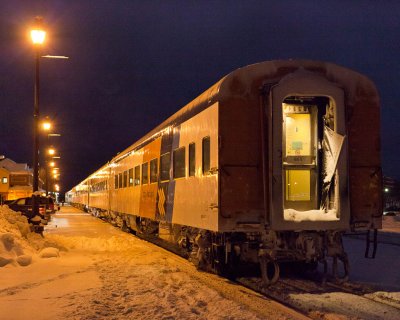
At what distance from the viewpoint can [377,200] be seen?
32.0 feet

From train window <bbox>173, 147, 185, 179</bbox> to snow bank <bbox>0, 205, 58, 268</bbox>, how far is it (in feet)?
11.5

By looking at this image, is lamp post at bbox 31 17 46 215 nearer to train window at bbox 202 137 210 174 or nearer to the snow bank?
the snow bank

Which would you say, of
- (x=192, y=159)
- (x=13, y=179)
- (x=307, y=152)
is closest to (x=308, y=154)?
(x=307, y=152)

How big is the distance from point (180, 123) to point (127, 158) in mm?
9383

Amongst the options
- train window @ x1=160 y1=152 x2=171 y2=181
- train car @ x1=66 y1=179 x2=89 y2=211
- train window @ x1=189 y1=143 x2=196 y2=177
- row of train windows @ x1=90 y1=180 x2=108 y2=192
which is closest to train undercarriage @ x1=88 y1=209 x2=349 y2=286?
train window @ x1=189 y1=143 x2=196 y2=177

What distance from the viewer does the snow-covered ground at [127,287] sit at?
736 cm

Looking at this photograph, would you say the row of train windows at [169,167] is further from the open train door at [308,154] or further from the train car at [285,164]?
the open train door at [308,154]

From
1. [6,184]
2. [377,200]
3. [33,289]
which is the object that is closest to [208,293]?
[33,289]

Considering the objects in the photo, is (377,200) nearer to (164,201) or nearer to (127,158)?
(164,201)

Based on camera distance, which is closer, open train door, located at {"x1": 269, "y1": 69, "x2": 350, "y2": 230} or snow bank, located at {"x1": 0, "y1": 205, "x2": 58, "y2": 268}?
open train door, located at {"x1": 269, "y1": 69, "x2": 350, "y2": 230}

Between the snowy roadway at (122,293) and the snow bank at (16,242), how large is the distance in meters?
0.24

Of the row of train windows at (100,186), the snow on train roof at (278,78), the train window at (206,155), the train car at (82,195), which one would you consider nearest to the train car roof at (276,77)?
the snow on train roof at (278,78)

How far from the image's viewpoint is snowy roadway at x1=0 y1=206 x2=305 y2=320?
23.9ft

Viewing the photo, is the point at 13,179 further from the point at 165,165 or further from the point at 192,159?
the point at 192,159
